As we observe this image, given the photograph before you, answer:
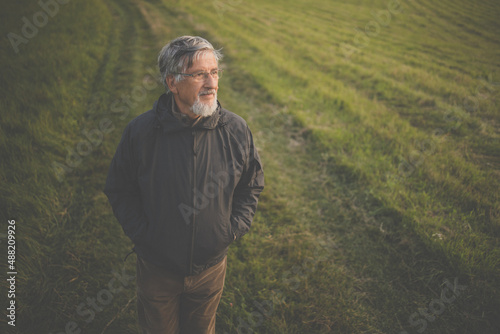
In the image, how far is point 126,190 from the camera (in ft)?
6.86

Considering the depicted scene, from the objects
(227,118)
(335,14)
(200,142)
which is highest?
(335,14)

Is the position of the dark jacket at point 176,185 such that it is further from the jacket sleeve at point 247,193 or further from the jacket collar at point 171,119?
the jacket sleeve at point 247,193

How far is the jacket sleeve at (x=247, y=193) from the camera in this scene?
2.21m

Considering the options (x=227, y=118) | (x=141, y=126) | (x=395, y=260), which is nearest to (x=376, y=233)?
(x=395, y=260)

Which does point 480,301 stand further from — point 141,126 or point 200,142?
point 141,126

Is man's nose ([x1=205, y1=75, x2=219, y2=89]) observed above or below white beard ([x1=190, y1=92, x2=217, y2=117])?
above

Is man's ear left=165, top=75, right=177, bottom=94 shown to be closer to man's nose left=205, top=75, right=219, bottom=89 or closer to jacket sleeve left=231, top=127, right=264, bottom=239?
man's nose left=205, top=75, right=219, bottom=89

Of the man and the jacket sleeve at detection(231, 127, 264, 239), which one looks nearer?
the man

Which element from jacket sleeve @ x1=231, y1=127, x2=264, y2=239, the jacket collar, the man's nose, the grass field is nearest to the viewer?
the jacket collar

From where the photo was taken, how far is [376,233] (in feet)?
12.5

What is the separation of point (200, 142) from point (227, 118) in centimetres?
35

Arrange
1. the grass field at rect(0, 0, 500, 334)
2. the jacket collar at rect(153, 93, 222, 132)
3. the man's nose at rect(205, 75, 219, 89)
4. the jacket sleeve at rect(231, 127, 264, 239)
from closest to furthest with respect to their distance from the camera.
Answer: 1. the jacket collar at rect(153, 93, 222, 132)
2. the man's nose at rect(205, 75, 219, 89)
3. the jacket sleeve at rect(231, 127, 264, 239)
4. the grass field at rect(0, 0, 500, 334)

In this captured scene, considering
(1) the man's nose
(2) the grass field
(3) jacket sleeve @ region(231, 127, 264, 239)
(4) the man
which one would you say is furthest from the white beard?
(2) the grass field

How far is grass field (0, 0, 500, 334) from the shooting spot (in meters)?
2.88
